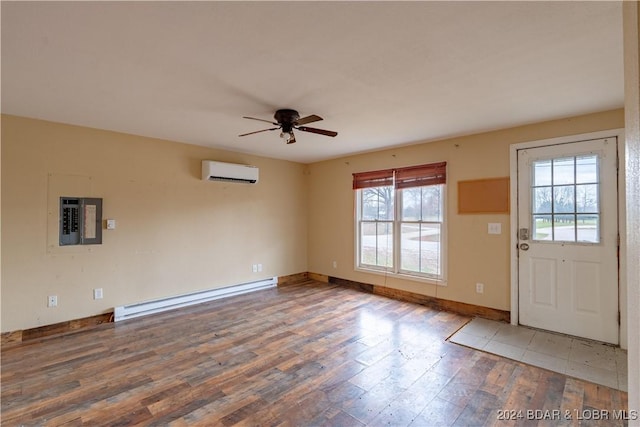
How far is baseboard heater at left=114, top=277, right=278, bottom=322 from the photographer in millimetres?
3842

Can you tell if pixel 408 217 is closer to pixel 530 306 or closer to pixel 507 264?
pixel 507 264

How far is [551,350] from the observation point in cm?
295

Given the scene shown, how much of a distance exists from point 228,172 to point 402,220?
287 centimetres

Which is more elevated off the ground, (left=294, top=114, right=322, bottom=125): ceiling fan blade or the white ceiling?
the white ceiling

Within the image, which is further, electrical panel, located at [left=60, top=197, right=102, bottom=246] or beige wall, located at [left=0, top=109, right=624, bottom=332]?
electrical panel, located at [left=60, top=197, right=102, bottom=246]

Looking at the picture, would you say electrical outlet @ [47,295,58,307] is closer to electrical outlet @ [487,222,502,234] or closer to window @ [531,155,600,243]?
electrical outlet @ [487,222,502,234]

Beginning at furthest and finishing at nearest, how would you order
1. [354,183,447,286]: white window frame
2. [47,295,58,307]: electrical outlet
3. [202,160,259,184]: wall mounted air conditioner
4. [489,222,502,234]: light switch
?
[202,160,259,184]: wall mounted air conditioner
[354,183,447,286]: white window frame
[489,222,502,234]: light switch
[47,295,58,307]: electrical outlet

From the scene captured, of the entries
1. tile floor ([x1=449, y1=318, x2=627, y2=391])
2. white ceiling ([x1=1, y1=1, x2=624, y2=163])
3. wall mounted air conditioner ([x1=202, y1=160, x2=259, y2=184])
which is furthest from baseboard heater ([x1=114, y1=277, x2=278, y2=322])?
tile floor ([x1=449, y1=318, x2=627, y2=391])

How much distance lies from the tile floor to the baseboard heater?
322 centimetres

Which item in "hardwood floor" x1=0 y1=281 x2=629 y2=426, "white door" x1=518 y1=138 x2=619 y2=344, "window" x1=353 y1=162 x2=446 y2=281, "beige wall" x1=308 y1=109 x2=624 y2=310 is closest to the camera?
"hardwood floor" x1=0 y1=281 x2=629 y2=426

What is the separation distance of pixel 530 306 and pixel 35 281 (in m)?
5.64

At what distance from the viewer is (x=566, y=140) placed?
328 cm

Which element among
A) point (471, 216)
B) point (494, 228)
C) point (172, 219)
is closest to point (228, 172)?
point (172, 219)

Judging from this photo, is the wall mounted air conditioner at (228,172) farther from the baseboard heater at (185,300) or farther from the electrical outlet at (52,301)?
the electrical outlet at (52,301)
